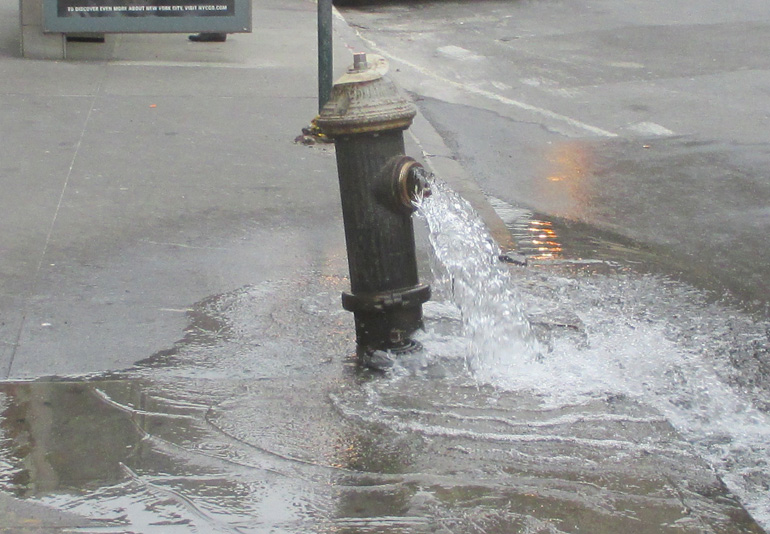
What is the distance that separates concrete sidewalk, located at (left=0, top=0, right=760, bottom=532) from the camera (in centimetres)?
455

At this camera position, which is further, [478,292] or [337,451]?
[478,292]

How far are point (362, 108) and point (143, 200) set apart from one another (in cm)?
272

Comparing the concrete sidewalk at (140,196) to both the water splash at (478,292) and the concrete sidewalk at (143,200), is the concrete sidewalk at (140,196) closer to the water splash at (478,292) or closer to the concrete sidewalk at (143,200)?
the concrete sidewalk at (143,200)

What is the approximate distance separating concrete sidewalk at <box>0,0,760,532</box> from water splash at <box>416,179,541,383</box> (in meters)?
0.90

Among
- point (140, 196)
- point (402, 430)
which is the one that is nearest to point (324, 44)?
point (140, 196)

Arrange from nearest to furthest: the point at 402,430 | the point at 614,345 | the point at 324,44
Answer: the point at 402,430 → the point at 614,345 → the point at 324,44

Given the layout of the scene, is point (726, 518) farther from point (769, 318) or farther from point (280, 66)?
point (280, 66)

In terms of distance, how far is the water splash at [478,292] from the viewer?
14.4ft

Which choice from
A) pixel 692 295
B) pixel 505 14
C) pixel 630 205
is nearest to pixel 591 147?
pixel 630 205

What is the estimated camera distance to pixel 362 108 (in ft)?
13.1

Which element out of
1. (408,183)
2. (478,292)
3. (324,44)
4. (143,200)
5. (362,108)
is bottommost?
(478,292)

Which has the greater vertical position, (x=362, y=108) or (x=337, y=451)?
(x=362, y=108)

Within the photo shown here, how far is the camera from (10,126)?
755cm

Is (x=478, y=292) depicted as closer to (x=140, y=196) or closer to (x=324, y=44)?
(x=140, y=196)
